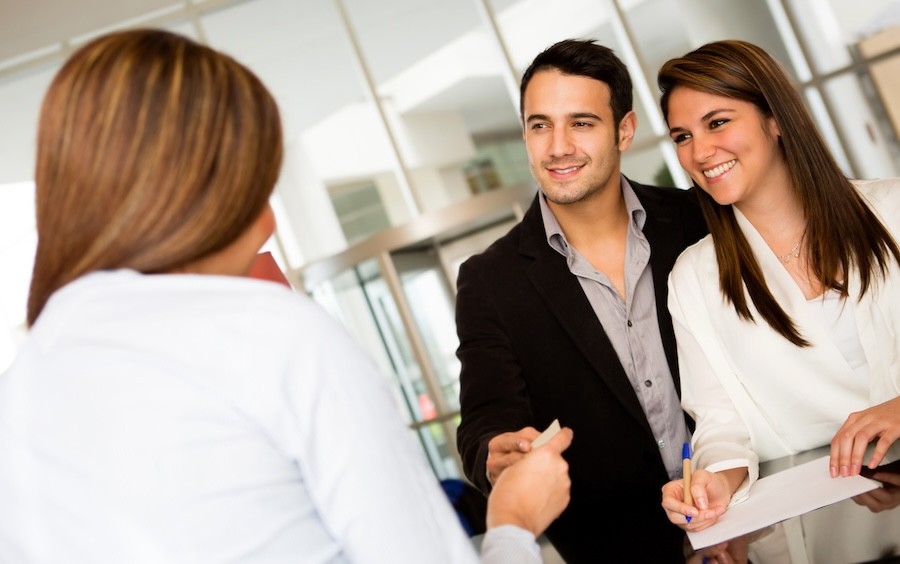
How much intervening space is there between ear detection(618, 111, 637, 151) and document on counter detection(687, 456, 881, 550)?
1.18 m

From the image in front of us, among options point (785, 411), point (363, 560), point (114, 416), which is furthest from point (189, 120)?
point (785, 411)

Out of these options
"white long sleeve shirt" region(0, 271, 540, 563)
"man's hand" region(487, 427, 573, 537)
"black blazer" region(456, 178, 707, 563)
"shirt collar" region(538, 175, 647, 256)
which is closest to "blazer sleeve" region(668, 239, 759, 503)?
"black blazer" region(456, 178, 707, 563)

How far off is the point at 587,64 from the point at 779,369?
1.00 m

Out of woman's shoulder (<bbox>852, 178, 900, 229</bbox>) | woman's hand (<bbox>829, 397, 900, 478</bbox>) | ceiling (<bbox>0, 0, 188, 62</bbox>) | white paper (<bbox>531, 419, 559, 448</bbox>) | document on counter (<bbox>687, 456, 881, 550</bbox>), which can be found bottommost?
document on counter (<bbox>687, 456, 881, 550</bbox>)

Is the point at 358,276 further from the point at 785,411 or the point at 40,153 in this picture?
the point at 40,153

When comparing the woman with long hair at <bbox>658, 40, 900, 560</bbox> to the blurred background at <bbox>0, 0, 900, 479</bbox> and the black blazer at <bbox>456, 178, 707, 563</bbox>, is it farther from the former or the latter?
the blurred background at <bbox>0, 0, 900, 479</bbox>

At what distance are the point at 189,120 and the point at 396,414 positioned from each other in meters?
0.35

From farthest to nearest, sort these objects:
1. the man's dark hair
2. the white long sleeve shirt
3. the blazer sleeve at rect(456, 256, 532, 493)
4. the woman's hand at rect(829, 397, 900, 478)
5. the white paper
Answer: the man's dark hair < the blazer sleeve at rect(456, 256, 532, 493) < the woman's hand at rect(829, 397, 900, 478) < the white paper < the white long sleeve shirt

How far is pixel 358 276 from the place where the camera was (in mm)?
6723

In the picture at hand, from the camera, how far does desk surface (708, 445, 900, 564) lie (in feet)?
3.63

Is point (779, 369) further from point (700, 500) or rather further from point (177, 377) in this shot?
point (177, 377)

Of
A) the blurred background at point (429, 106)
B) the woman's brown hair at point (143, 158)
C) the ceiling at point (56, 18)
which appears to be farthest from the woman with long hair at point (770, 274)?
Result: the ceiling at point (56, 18)

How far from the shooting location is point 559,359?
216cm

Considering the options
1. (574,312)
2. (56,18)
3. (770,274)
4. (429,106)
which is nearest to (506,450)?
(574,312)
